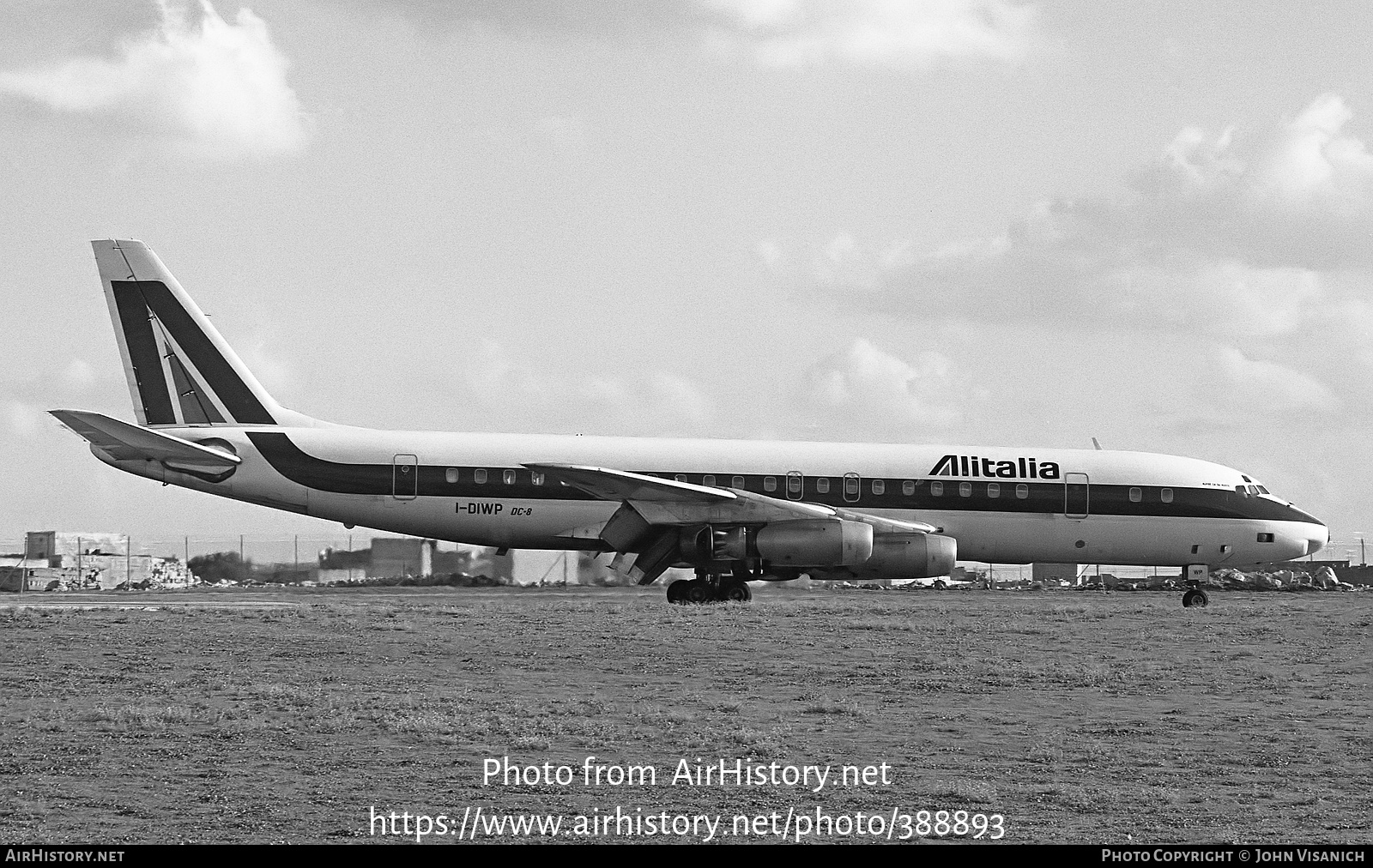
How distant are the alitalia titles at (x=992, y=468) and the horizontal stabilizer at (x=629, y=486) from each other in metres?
5.19

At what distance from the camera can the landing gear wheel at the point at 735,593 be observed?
3059 cm

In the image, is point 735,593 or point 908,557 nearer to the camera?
point 908,557

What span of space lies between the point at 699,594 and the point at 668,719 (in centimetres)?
1681

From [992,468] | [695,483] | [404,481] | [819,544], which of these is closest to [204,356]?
[404,481]

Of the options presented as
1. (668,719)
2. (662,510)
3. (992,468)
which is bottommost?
(668,719)

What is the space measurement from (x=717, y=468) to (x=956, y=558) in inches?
208

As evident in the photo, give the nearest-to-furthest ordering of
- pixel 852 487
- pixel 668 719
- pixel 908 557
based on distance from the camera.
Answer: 1. pixel 668 719
2. pixel 908 557
3. pixel 852 487

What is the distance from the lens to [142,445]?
99.5 ft

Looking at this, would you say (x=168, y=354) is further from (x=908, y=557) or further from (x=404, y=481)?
(x=908, y=557)

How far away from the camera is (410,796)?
33.2 ft

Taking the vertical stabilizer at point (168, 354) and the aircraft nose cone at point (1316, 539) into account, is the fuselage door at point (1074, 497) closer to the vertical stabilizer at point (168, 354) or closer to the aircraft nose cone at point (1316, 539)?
the aircraft nose cone at point (1316, 539)

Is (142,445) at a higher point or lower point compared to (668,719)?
higher
